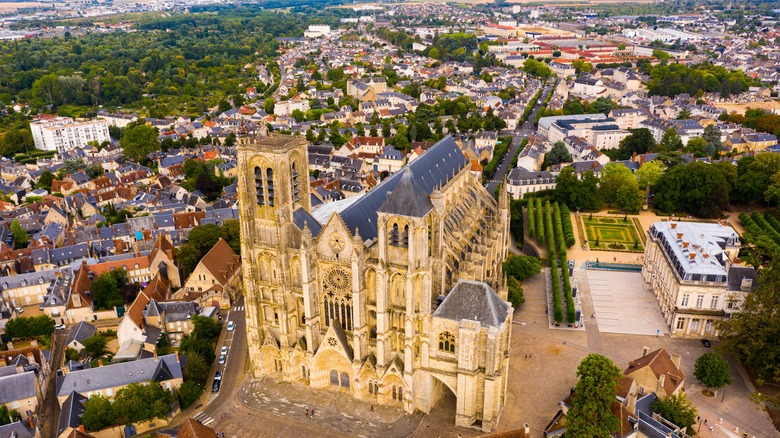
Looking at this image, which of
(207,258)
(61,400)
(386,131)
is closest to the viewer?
(61,400)

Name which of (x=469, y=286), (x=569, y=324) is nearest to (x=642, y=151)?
(x=569, y=324)


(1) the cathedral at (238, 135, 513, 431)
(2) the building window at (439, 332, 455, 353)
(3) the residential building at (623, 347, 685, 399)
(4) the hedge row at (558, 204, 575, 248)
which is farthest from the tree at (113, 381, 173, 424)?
(4) the hedge row at (558, 204, 575, 248)

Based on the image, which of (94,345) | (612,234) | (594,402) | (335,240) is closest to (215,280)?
(94,345)

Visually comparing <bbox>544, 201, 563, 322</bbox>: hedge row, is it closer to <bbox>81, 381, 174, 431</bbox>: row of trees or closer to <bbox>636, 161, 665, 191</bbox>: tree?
<bbox>636, 161, 665, 191</bbox>: tree

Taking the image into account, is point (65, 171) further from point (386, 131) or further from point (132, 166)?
point (386, 131)

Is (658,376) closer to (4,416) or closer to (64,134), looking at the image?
(4,416)

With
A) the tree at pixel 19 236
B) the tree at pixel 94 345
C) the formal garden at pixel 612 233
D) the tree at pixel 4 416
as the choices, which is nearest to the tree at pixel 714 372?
the formal garden at pixel 612 233

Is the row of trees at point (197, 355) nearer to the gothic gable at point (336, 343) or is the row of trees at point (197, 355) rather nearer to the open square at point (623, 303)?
the gothic gable at point (336, 343)
